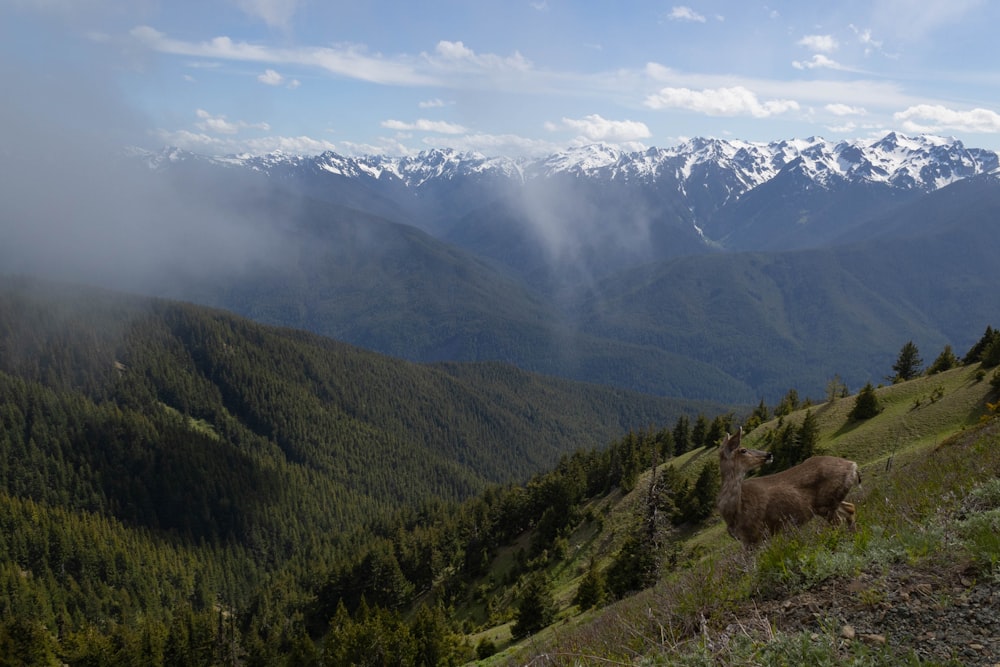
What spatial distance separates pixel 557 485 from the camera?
59594 millimetres

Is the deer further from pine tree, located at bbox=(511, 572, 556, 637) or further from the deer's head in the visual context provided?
pine tree, located at bbox=(511, 572, 556, 637)

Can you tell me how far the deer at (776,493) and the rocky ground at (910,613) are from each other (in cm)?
337

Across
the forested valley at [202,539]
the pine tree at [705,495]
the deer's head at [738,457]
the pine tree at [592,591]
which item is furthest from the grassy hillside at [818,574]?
the forested valley at [202,539]

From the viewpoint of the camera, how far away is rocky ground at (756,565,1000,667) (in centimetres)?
508

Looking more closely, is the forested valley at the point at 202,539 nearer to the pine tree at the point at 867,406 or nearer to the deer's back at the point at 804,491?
the pine tree at the point at 867,406

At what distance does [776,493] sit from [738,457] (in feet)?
3.68

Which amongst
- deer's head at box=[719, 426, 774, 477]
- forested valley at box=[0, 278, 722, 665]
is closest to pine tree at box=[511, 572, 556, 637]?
forested valley at box=[0, 278, 722, 665]

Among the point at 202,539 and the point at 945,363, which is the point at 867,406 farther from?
the point at 202,539

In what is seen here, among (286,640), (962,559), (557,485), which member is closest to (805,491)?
(962,559)

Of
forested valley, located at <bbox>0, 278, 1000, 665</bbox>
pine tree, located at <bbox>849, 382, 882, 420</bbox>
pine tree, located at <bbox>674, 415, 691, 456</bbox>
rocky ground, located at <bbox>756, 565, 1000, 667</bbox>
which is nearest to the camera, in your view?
rocky ground, located at <bbox>756, 565, 1000, 667</bbox>

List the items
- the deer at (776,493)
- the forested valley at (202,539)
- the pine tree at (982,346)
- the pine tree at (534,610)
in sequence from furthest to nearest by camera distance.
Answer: the forested valley at (202,539), the pine tree at (982,346), the pine tree at (534,610), the deer at (776,493)

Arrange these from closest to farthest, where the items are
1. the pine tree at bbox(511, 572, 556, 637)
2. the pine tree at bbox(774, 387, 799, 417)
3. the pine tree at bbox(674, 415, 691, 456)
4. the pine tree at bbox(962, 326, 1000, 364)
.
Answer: the pine tree at bbox(511, 572, 556, 637) → the pine tree at bbox(962, 326, 1000, 364) → the pine tree at bbox(774, 387, 799, 417) → the pine tree at bbox(674, 415, 691, 456)

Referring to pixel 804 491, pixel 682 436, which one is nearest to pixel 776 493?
pixel 804 491

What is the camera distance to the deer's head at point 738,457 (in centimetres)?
1028
